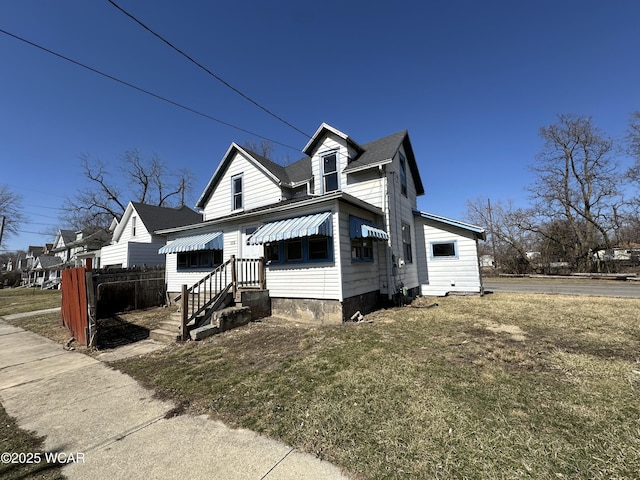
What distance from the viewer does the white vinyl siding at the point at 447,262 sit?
523 inches

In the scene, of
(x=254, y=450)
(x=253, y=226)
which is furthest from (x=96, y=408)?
(x=253, y=226)

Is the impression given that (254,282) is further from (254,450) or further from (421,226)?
(421,226)

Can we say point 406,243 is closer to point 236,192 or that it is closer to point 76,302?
point 236,192

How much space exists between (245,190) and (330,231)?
7.62 m

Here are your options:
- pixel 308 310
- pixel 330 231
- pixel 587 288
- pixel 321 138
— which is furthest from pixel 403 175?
pixel 587 288

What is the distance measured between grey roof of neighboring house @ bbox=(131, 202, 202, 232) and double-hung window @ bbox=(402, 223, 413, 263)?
19201 mm

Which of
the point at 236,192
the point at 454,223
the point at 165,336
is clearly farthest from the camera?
the point at 236,192

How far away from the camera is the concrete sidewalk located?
2652 millimetres

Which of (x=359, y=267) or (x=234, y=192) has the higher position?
(x=234, y=192)

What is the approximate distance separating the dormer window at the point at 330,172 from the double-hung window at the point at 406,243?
4.00 meters

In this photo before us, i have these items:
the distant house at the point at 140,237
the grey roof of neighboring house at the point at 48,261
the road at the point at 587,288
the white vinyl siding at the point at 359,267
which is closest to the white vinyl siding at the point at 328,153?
the white vinyl siding at the point at 359,267

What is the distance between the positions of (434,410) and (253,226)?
30.1 ft

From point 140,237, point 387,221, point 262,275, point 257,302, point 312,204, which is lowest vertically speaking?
point 257,302

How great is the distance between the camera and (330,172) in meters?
12.5
